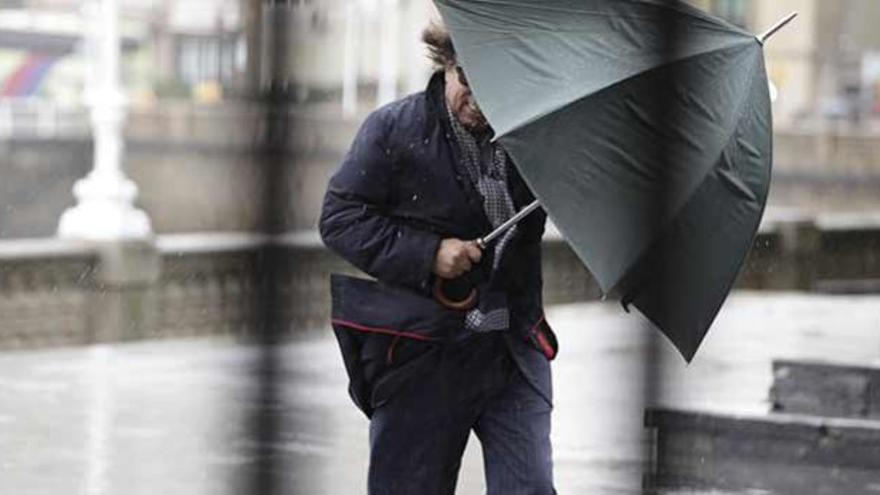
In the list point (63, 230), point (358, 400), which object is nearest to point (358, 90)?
point (63, 230)

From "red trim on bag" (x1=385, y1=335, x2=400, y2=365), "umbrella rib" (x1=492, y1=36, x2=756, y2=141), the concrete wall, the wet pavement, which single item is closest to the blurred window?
the concrete wall

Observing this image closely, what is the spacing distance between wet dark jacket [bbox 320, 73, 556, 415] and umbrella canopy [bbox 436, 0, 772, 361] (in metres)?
0.27

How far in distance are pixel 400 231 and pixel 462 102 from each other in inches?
9.1

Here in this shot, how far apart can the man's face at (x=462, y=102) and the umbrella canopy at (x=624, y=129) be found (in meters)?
0.17

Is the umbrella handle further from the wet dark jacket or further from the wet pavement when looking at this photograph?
the wet pavement

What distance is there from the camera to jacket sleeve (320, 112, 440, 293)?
3.76 metres

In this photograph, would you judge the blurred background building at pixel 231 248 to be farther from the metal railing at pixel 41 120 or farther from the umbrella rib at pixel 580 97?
the umbrella rib at pixel 580 97

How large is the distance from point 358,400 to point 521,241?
0.37 meters

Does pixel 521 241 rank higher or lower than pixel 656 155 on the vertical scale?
lower

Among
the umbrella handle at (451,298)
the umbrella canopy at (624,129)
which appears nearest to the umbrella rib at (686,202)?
the umbrella canopy at (624,129)

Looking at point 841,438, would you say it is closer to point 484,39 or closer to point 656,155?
point 484,39

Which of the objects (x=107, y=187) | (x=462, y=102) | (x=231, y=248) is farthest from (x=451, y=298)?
(x=107, y=187)

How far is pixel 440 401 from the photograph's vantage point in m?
3.84

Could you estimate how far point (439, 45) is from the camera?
370cm
